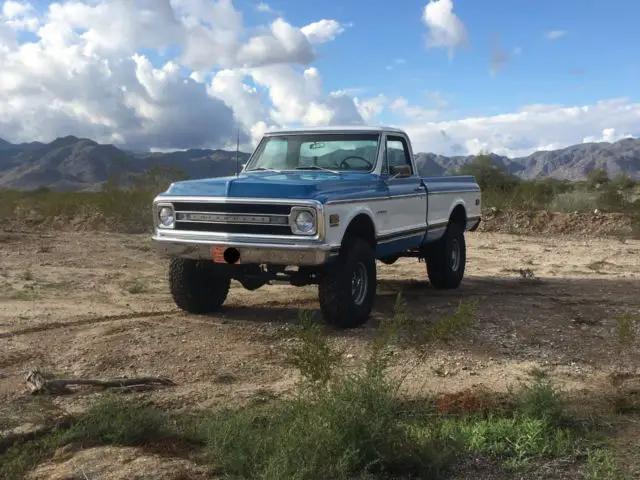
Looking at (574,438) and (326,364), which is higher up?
(326,364)

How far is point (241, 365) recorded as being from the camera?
5.88 m

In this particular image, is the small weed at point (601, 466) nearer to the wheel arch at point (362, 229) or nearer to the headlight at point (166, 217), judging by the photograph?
the wheel arch at point (362, 229)

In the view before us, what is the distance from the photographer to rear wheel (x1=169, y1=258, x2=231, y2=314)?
7465mm

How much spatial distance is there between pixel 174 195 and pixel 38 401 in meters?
2.76

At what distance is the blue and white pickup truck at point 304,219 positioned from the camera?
6.43 metres

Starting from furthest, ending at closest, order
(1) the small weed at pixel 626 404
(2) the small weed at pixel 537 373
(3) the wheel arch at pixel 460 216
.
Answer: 1. (3) the wheel arch at pixel 460 216
2. (2) the small weed at pixel 537 373
3. (1) the small weed at pixel 626 404

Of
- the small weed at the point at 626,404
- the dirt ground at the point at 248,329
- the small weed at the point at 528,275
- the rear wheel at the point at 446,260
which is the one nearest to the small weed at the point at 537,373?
the dirt ground at the point at 248,329

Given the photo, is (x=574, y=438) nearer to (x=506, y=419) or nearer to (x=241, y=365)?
(x=506, y=419)

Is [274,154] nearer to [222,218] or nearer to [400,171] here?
[400,171]

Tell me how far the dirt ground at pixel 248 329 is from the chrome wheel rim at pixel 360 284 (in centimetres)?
30

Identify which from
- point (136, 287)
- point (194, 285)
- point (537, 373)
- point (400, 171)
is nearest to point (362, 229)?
point (400, 171)

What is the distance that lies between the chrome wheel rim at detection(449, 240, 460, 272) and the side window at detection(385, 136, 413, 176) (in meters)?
1.58

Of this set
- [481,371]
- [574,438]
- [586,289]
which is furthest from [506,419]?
[586,289]

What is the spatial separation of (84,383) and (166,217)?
2.37 m
